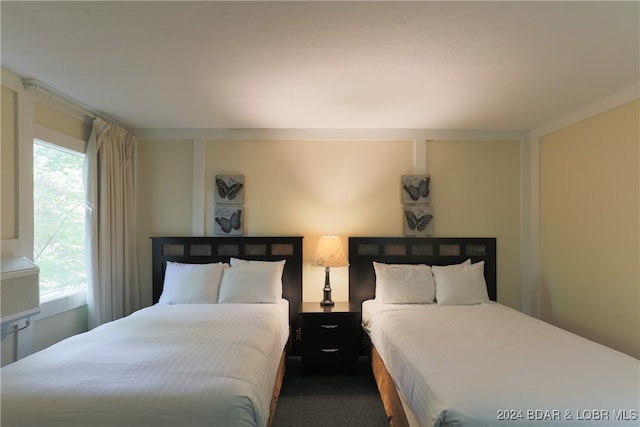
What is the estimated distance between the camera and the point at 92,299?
9.70ft

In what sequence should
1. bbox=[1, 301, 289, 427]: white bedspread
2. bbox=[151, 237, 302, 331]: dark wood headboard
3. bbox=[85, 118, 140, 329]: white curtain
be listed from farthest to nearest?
bbox=[151, 237, 302, 331]: dark wood headboard < bbox=[85, 118, 140, 329]: white curtain < bbox=[1, 301, 289, 427]: white bedspread

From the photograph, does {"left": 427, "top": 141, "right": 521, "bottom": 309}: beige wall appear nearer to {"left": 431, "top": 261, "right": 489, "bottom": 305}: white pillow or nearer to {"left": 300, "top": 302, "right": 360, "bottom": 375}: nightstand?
{"left": 431, "top": 261, "right": 489, "bottom": 305}: white pillow

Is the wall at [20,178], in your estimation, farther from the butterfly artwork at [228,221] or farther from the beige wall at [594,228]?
the beige wall at [594,228]

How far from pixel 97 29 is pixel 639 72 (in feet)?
10.9

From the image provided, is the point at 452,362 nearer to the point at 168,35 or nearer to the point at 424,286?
the point at 424,286

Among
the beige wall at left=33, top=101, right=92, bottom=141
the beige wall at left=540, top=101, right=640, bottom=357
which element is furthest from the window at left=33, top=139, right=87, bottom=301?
the beige wall at left=540, top=101, right=640, bottom=357

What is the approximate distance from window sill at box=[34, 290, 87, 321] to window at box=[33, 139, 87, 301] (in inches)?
2.0

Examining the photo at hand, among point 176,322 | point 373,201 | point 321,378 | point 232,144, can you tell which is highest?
point 232,144

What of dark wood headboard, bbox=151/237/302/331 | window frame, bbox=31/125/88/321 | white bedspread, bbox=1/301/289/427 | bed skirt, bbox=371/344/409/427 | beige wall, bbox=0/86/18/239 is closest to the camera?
white bedspread, bbox=1/301/289/427

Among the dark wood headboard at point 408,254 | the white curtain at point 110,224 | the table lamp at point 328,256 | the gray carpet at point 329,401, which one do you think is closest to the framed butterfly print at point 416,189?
the dark wood headboard at point 408,254

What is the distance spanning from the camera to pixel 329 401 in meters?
2.69

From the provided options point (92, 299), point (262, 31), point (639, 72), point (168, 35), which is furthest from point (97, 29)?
point (639, 72)

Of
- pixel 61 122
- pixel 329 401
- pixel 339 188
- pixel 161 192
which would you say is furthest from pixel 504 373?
pixel 61 122

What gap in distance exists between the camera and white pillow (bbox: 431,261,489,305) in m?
3.14
